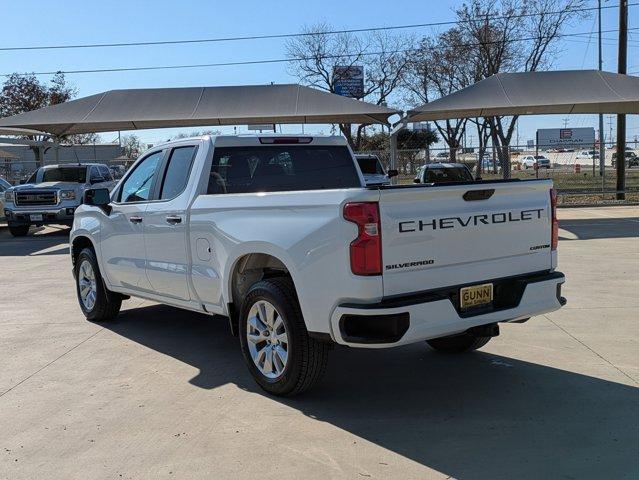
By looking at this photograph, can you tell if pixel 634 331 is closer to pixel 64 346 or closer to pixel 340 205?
pixel 340 205

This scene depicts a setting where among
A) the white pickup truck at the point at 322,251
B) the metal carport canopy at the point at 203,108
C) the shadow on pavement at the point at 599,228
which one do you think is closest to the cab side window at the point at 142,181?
the white pickup truck at the point at 322,251

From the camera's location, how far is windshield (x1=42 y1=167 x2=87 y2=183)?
1884 centimetres

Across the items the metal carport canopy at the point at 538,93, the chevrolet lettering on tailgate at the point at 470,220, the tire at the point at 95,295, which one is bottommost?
the tire at the point at 95,295

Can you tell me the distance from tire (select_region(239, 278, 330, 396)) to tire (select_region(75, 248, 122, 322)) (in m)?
2.87

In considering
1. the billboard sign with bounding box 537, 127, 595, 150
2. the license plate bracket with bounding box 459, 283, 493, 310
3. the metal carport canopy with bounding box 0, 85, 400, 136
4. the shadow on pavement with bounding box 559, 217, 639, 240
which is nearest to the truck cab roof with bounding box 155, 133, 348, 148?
the license plate bracket with bounding box 459, 283, 493, 310

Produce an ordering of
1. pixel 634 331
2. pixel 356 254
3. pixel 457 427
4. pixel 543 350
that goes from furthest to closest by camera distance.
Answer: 1. pixel 634 331
2. pixel 543 350
3. pixel 457 427
4. pixel 356 254

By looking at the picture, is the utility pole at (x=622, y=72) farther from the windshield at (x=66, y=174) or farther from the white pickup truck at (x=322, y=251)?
the white pickup truck at (x=322, y=251)

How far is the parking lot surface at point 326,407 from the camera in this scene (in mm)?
3803

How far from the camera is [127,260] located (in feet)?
21.6

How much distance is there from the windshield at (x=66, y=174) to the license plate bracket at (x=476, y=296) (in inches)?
651

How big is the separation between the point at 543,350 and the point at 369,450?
268 cm

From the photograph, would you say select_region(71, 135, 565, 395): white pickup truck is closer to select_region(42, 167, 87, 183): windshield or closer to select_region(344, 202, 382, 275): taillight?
select_region(344, 202, 382, 275): taillight

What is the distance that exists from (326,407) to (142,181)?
3277 millimetres

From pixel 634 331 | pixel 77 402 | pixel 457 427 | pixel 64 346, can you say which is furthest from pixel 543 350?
pixel 64 346
